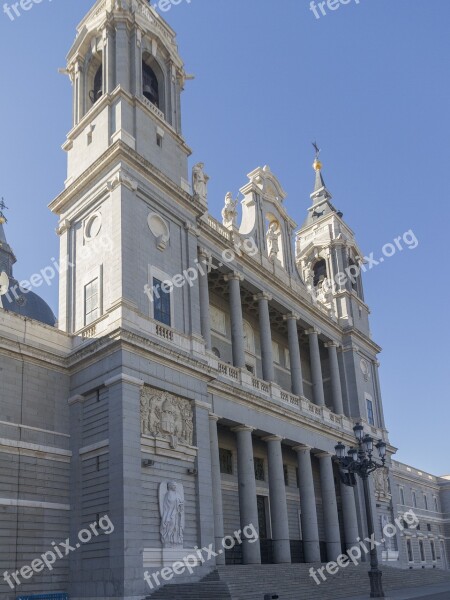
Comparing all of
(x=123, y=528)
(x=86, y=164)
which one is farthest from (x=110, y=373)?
(x=86, y=164)

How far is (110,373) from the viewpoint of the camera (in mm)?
Answer: 23234

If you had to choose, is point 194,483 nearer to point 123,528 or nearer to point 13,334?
point 123,528

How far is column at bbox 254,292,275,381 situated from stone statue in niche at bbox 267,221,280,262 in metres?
2.74

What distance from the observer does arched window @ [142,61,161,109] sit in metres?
30.8

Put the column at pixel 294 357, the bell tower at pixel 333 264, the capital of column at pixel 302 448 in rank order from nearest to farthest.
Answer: the capital of column at pixel 302 448 < the column at pixel 294 357 < the bell tower at pixel 333 264

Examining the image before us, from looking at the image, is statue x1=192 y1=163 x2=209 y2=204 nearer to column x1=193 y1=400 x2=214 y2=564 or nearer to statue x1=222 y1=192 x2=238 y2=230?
statue x1=222 y1=192 x2=238 y2=230

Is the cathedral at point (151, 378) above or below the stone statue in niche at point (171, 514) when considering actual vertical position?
above

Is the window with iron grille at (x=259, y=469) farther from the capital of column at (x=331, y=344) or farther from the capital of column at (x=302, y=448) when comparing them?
the capital of column at (x=331, y=344)

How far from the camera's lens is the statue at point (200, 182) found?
31.7 m

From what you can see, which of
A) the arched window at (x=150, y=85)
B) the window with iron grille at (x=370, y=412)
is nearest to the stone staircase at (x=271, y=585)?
the window with iron grille at (x=370, y=412)

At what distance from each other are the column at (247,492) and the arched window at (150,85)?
15.5 m

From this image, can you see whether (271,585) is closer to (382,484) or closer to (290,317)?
(290,317)

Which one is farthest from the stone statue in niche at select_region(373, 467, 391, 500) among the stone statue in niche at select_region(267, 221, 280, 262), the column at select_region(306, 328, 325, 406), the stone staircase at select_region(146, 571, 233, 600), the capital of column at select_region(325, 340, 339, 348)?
the stone staircase at select_region(146, 571, 233, 600)

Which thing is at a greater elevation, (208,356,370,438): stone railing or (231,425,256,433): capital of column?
(208,356,370,438): stone railing
